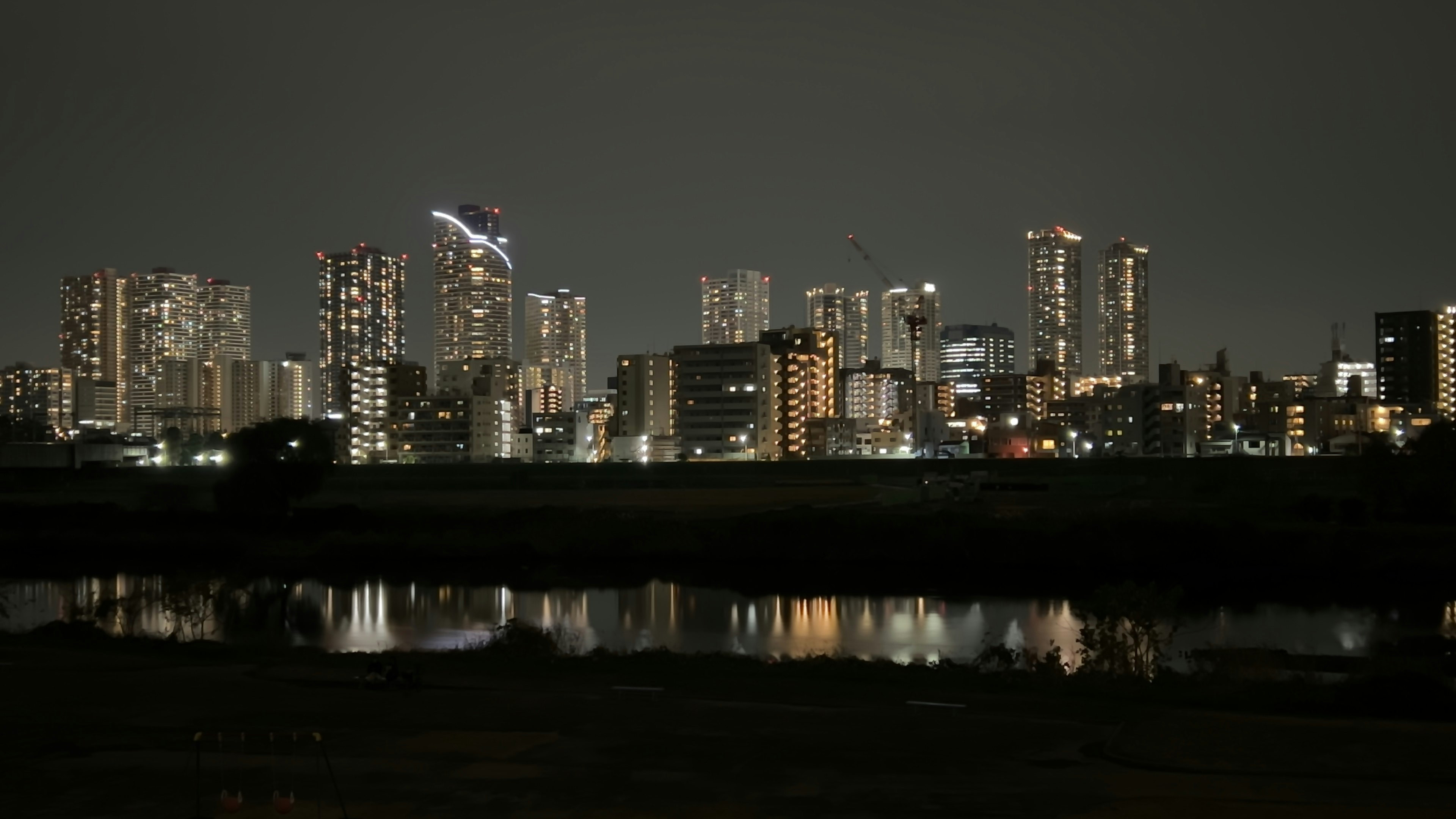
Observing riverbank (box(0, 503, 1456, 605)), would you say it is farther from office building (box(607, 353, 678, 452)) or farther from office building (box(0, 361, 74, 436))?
office building (box(0, 361, 74, 436))

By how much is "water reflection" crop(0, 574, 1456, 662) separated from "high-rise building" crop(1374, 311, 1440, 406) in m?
151

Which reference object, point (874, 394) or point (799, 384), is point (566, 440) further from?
point (874, 394)

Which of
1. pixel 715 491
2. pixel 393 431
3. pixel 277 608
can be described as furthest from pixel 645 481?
pixel 393 431

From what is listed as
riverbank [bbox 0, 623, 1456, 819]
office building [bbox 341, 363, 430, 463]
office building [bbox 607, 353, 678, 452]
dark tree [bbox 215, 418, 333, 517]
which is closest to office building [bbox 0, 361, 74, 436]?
office building [bbox 341, 363, 430, 463]

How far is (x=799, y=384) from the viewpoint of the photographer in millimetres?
114375

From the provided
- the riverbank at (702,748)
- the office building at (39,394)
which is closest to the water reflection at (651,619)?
the riverbank at (702,748)

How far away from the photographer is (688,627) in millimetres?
27797

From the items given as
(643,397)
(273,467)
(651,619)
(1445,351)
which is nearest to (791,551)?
(651,619)

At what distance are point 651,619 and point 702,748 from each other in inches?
737

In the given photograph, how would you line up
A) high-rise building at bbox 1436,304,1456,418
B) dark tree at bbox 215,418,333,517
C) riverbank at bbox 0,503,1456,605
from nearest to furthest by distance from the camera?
1. riverbank at bbox 0,503,1456,605
2. dark tree at bbox 215,418,333,517
3. high-rise building at bbox 1436,304,1456,418

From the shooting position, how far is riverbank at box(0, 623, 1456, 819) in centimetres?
891

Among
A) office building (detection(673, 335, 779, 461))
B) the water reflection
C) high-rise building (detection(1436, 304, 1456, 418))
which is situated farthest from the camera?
high-rise building (detection(1436, 304, 1456, 418))

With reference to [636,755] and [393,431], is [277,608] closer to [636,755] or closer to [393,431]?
[636,755]

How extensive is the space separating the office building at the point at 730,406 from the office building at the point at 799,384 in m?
1.00
